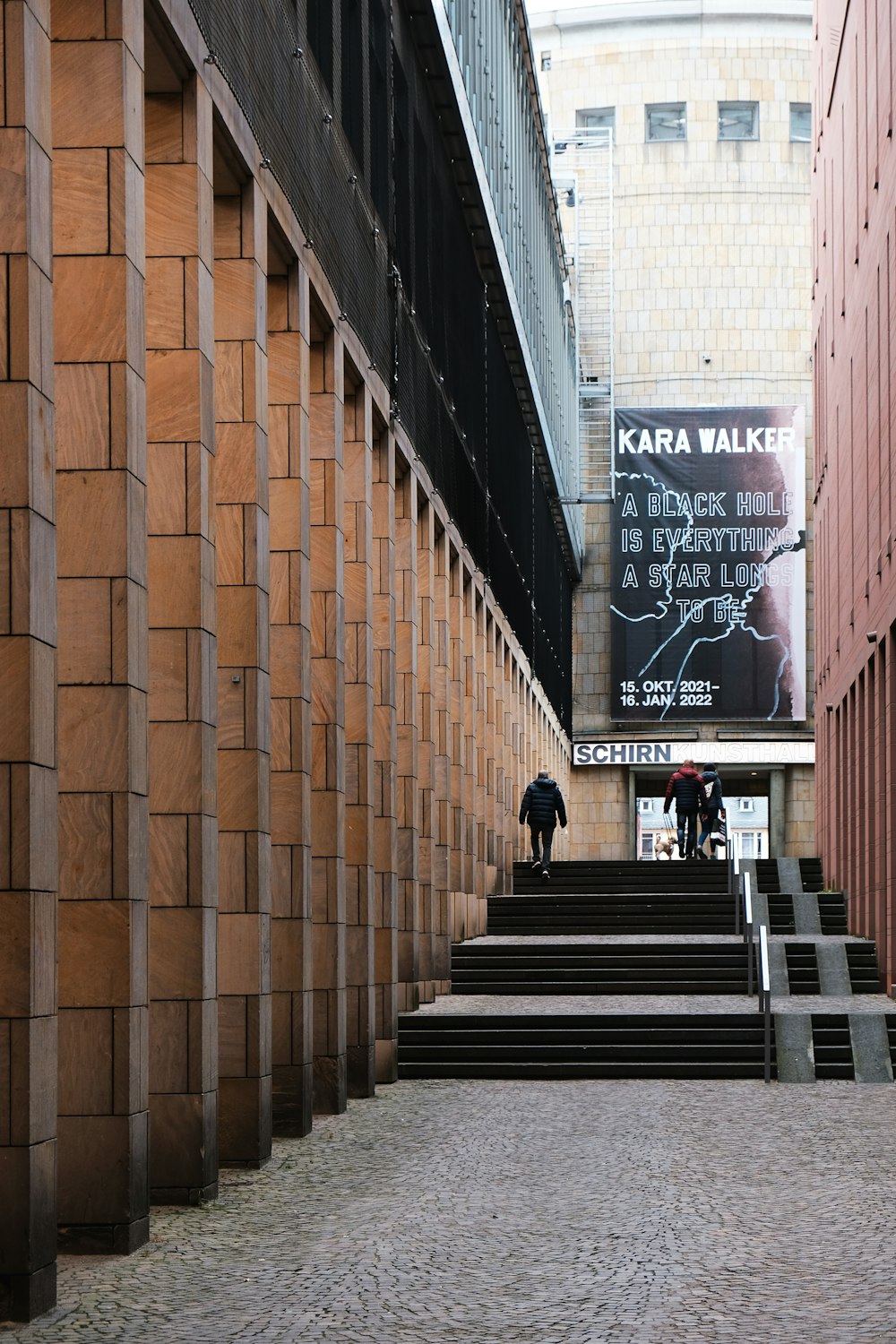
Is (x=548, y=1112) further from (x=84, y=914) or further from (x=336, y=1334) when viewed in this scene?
(x=336, y=1334)

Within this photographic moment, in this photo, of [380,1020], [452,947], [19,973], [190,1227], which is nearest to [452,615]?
[452,947]

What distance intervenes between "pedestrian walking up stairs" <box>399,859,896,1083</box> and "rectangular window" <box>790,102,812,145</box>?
93.7 ft

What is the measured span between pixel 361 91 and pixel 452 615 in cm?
1047

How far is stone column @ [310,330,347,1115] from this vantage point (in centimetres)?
1725

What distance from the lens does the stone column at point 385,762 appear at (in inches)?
803

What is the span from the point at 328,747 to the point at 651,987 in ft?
28.7

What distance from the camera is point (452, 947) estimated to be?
27.0 m

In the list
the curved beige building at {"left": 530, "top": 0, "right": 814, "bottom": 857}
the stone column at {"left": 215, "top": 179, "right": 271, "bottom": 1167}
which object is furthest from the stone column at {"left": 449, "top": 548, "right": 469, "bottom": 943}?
the curved beige building at {"left": 530, "top": 0, "right": 814, "bottom": 857}

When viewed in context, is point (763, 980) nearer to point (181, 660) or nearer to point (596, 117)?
point (181, 660)

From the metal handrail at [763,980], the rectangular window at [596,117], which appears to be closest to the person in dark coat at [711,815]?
the metal handrail at [763,980]

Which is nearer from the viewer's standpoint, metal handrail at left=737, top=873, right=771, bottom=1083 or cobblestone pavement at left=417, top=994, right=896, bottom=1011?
metal handrail at left=737, top=873, right=771, bottom=1083

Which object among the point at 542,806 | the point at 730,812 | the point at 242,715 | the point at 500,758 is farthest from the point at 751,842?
the point at 242,715

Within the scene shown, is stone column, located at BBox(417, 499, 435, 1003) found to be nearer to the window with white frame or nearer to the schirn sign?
the schirn sign

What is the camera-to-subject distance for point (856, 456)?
34094 mm
